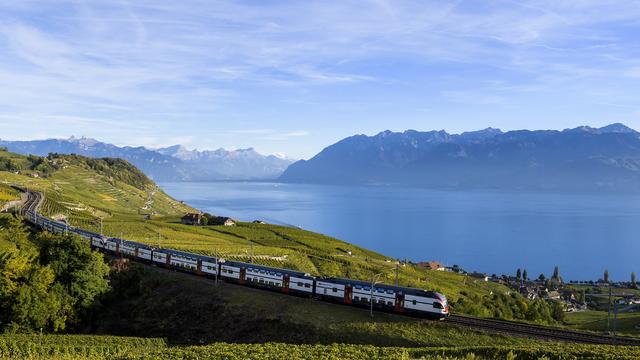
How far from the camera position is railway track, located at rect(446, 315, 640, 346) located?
38156mm

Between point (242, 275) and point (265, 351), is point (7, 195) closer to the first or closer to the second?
point (242, 275)

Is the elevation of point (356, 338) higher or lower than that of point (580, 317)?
higher

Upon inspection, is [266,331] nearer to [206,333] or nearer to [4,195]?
[206,333]

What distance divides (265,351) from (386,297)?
18.2m

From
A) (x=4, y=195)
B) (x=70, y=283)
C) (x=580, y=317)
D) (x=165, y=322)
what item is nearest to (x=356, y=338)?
(x=165, y=322)

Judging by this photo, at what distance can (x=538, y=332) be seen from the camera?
39.8 metres

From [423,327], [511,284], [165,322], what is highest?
[423,327]

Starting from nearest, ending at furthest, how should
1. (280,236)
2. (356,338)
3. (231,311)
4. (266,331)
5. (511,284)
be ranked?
(356,338) < (266,331) < (231,311) < (280,236) < (511,284)

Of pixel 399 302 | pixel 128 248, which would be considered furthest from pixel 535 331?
pixel 128 248

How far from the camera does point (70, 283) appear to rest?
4706cm

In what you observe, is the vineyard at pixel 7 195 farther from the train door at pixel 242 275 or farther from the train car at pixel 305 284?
the train door at pixel 242 275

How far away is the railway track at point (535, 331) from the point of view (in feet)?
125

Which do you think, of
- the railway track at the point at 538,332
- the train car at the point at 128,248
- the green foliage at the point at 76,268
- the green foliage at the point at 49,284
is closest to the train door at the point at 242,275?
the green foliage at the point at 49,284

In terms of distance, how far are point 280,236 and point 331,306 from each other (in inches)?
3034
